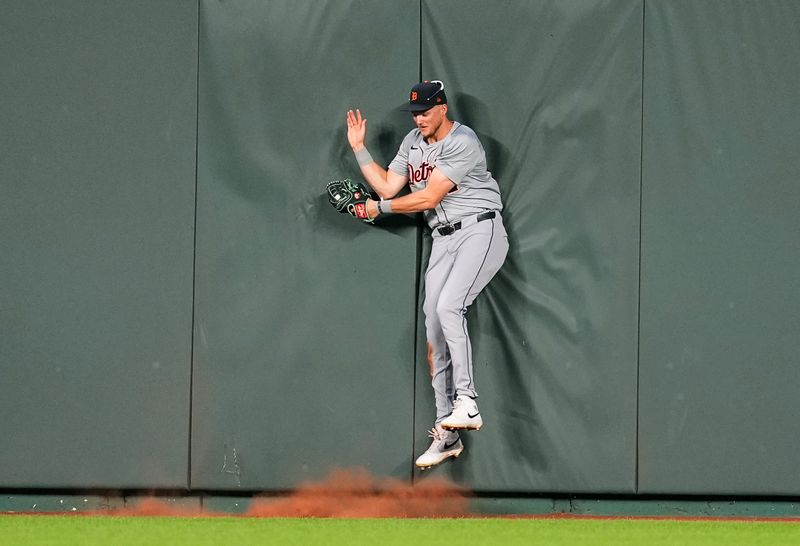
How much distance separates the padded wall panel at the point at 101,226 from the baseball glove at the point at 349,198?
0.83m

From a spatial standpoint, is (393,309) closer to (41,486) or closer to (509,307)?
(509,307)

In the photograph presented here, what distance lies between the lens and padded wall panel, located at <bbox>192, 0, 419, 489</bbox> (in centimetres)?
626

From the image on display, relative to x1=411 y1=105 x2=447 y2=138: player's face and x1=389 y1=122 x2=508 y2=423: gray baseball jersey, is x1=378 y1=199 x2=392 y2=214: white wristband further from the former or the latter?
x1=411 y1=105 x2=447 y2=138: player's face

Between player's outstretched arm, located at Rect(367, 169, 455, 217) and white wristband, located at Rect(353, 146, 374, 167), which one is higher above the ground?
white wristband, located at Rect(353, 146, 374, 167)

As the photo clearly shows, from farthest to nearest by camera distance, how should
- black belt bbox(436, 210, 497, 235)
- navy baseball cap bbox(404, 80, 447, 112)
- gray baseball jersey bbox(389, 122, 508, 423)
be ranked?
black belt bbox(436, 210, 497, 235)
gray baseball jersey bbox(389, 122, 508, 423)
navy baseball cap bbox(404, 80, 447, 112)

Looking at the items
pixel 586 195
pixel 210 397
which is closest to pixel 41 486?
pixel 210 397

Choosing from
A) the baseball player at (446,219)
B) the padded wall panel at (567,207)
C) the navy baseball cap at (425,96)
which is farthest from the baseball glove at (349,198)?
the padded wall panel at (567,207)

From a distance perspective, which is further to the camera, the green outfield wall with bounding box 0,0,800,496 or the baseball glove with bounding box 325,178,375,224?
the green outfield wall with bounding box 0,0,800,496

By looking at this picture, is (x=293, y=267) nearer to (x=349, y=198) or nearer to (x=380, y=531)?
(x=349, y=198)

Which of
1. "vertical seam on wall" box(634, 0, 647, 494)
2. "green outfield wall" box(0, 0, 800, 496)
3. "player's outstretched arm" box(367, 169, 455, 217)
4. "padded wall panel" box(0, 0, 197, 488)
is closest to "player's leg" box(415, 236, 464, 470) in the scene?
"green outfield wall" box(0, 0, 800, 496)

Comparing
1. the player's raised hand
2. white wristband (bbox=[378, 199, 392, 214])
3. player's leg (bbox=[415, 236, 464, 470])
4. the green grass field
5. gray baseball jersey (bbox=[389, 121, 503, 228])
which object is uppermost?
the player's raised hand

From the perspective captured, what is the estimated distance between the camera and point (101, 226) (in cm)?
628

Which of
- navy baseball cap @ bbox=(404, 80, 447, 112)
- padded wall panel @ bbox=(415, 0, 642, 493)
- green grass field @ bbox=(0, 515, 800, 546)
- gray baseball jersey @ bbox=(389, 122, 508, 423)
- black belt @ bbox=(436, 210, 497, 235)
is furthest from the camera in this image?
padded wall panel @ bbox=(415, 0, 642, 493)

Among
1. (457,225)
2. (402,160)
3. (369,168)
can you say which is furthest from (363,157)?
(457,225)
